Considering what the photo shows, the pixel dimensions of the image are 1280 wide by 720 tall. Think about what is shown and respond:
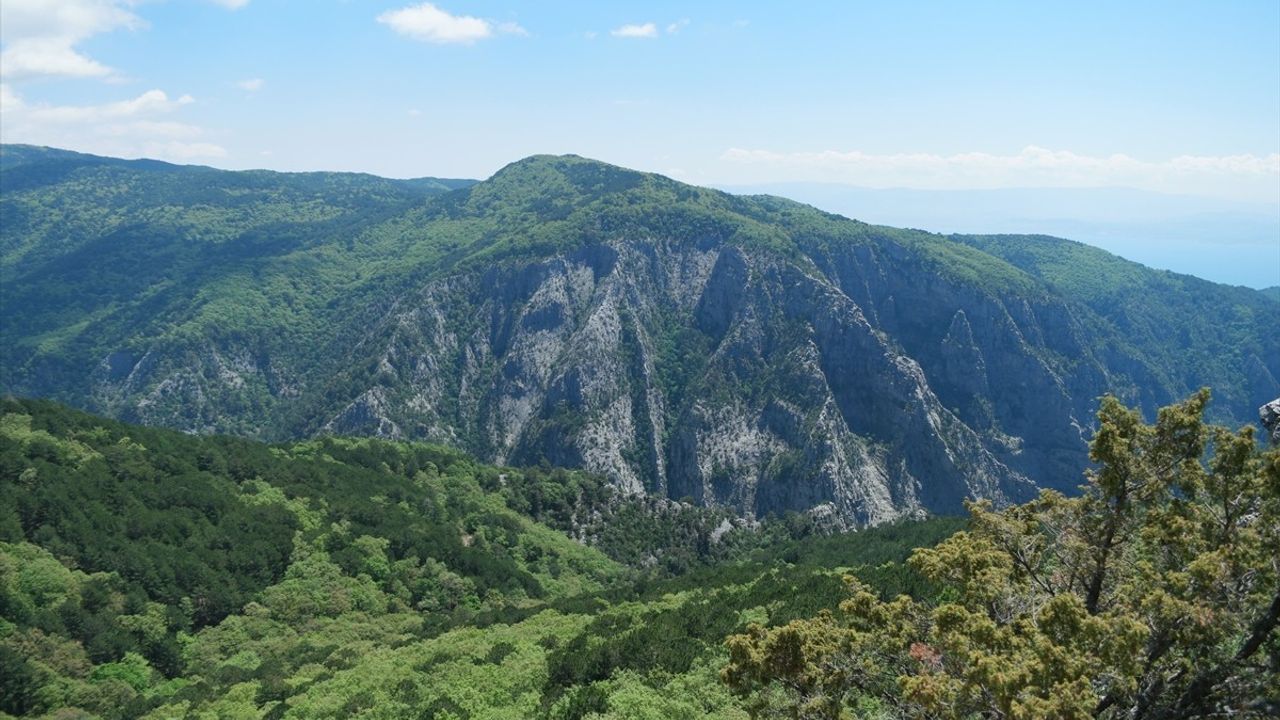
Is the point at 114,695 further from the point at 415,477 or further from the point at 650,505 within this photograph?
the point at 650,505

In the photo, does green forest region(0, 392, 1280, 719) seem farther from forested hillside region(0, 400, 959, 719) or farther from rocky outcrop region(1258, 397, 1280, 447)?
rocky outcrop region(1258, 397, 1280, 447)

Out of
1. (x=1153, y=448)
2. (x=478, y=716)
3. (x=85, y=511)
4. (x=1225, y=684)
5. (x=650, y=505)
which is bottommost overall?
(x=650, y=505)

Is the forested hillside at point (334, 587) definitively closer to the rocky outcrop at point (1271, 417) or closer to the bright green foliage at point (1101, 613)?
the bright green foliage at point (1101, 613)

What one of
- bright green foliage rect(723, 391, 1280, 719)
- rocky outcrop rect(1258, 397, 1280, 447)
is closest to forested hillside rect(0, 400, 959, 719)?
bright green foliage rect(723, 391, 1280, 719)

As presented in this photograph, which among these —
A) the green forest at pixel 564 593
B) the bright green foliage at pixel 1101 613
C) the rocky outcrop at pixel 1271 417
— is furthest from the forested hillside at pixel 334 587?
the rocky outcrop at pixel 1271 417

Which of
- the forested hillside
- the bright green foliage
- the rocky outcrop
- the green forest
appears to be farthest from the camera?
the forested hillside

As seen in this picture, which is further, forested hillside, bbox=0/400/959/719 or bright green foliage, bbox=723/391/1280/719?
forested hillside, bbox=0/400/959/719

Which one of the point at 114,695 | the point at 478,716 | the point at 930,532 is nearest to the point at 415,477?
the point at 114,695

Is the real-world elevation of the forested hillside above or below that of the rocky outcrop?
below
